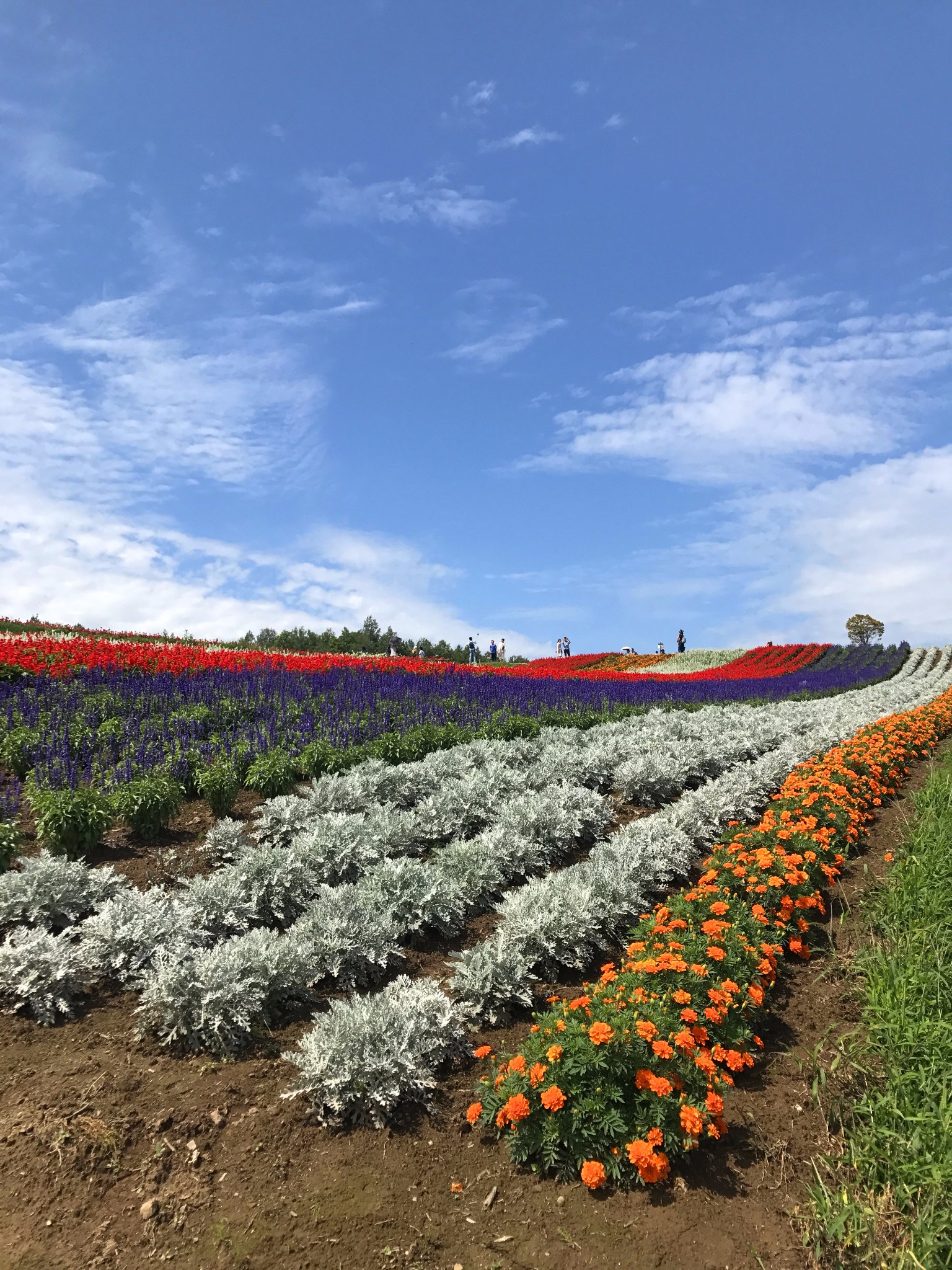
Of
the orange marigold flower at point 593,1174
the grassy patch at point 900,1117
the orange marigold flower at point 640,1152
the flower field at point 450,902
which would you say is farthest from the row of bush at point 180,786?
the grassy patch at point 900,1117

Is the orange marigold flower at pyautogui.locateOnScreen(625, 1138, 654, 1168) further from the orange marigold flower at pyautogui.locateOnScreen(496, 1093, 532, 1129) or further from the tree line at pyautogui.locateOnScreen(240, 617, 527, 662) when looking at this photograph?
the tree line at pyautogui.locateOnScreen(240, 617, 527, 662)

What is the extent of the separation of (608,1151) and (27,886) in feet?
14.9

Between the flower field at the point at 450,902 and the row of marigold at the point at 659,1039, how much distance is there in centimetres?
2

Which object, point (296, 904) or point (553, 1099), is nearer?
point (553, 1099)

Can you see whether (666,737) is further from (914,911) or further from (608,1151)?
(608,1151)

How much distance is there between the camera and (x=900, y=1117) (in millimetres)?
3695

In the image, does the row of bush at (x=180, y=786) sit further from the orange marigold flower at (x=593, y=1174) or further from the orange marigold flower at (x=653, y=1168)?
the orange marigold flower at (x=653, y=1168)

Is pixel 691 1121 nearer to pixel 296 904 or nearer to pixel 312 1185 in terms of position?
pixel 312 1185

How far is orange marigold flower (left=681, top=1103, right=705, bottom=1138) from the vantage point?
135 inches

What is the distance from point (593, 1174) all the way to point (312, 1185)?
1.33m

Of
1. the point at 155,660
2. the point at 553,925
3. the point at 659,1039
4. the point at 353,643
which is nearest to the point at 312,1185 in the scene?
the point at 659,1039

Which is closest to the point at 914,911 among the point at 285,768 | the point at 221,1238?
the point at 221,1238

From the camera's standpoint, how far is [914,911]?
5.79 metres

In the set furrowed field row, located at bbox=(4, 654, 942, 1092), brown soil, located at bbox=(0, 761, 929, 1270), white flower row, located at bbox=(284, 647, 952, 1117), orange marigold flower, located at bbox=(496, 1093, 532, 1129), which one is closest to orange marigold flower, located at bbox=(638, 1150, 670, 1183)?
brown soil, located at bbox=(0, 761, 929, 1270)
